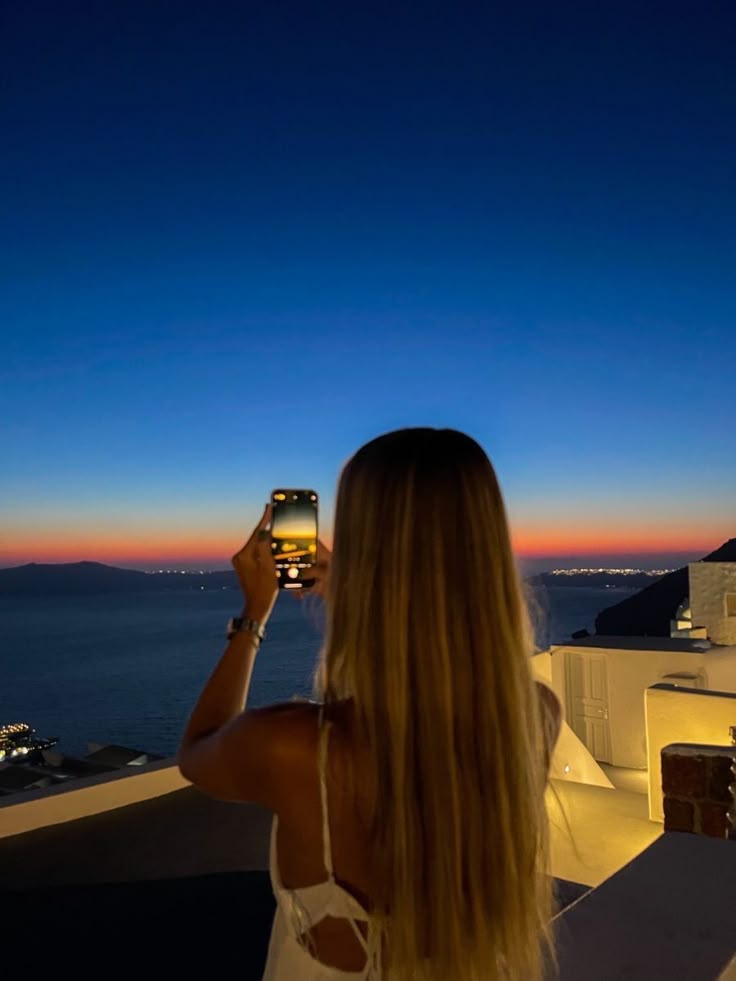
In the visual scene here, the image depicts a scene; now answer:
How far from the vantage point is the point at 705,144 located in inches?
384

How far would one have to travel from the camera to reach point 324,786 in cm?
78

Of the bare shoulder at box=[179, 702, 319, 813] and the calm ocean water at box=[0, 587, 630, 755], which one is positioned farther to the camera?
the calm ocean water at box=[0, 587, 630, 755]

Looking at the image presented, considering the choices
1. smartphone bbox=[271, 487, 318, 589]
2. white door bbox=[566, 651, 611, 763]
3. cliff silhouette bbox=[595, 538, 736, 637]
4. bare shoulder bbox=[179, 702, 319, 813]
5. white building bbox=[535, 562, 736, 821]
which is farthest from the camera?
→ cliff silhouette bbox=[595, 538, 736, 637]

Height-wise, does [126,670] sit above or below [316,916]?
below

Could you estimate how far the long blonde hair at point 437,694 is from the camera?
791 mm

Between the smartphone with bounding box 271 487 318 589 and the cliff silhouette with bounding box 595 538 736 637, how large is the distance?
63174mm

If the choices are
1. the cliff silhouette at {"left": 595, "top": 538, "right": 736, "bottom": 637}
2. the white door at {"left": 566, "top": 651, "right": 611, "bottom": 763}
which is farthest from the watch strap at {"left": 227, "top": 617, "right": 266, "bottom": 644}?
the cliff silhouette at {"left": 595, "top": 538, "right": 736, "bottom": 637}

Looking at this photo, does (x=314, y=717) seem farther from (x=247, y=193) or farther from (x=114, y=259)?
(x=114, y=259)

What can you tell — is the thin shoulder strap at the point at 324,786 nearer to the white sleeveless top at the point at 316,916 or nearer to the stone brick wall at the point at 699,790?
the white sleeveless top at the point at 316,916

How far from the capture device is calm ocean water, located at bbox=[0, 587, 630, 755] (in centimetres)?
4197

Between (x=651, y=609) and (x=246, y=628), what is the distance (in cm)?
7011

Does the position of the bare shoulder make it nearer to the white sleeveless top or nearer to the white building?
the white sleeveless top

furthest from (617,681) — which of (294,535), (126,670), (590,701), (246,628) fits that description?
(126,670)

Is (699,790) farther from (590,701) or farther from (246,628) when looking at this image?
(590,701)
